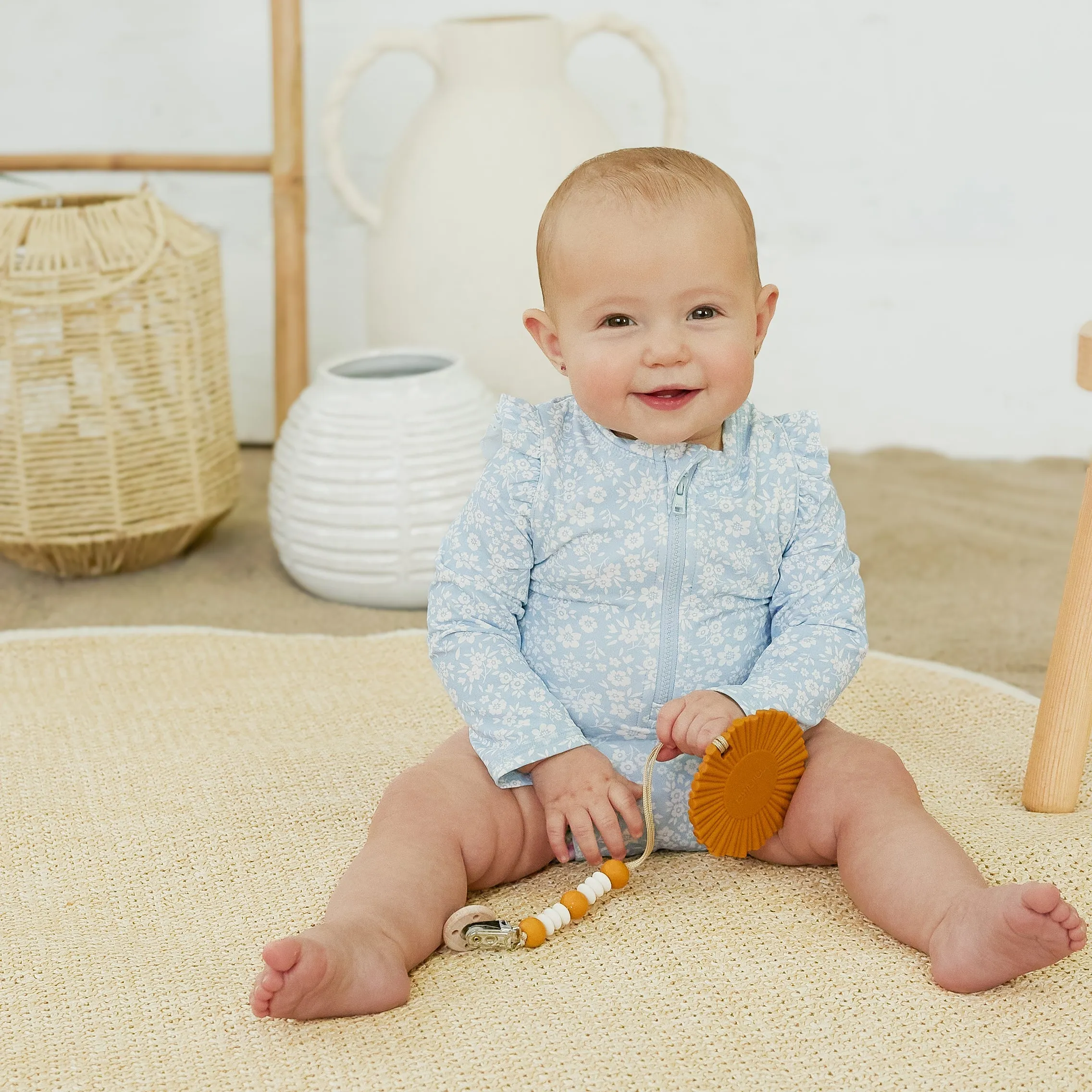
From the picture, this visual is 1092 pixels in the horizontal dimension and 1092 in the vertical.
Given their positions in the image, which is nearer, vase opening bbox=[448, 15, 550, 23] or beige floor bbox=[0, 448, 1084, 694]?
beige floor bbox=[0, 448, 1084, 694]

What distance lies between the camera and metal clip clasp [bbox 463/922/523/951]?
75 centimetres

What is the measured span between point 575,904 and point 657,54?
47.1 inches

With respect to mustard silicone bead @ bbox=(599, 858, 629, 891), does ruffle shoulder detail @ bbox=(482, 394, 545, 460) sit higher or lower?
higher

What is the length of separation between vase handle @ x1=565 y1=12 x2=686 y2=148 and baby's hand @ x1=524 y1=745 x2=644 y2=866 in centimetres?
105

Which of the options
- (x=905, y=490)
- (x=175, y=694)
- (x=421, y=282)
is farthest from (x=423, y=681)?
(x=905, y=490)

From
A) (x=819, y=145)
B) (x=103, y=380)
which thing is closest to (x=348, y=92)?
(x=103, y=380)

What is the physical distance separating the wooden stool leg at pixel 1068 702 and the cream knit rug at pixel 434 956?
0.08ft

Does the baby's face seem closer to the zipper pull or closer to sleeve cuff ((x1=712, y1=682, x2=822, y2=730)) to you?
the zipper pull

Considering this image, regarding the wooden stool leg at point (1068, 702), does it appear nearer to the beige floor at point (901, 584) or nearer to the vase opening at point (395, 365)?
the beige floor at point (901, 584)

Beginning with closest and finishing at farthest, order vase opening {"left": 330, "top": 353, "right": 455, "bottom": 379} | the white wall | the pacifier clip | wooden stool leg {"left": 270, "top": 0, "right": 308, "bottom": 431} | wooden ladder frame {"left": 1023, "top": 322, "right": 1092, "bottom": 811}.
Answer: the pacifier clip, wooden ladder frame {"left": 1023, "top": 322, "right": 1092, "bottom": 811}, vase opening {"left": 330, "top": 353, "right": 455, "bottom": 379}, wooden stool leg {"left": 270, "top": 0, "right": 308, "bottom": 431}, the white wall

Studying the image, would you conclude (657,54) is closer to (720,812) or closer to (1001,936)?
(720,812)

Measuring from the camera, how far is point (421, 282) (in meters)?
1.64

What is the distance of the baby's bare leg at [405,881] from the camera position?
66cm

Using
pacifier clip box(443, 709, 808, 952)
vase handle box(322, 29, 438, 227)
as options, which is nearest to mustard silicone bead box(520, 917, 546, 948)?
pacifier clip box(443, 709, 808, 952)
